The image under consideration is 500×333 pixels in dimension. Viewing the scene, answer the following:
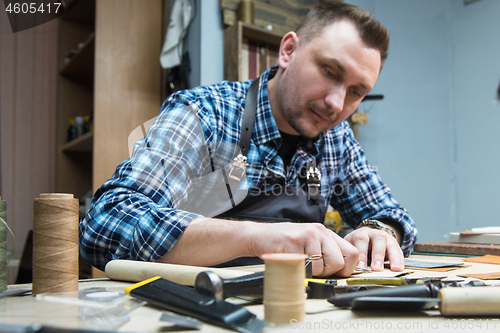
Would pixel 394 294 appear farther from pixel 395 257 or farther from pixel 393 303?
pixel 395 257

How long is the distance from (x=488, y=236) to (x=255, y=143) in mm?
857

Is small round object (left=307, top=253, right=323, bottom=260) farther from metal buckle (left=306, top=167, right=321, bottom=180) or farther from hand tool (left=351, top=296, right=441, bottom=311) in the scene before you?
metal buckle (left=306, top=167, right=321, bottom=180)

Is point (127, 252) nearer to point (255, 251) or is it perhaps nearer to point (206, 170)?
point (255, 251)

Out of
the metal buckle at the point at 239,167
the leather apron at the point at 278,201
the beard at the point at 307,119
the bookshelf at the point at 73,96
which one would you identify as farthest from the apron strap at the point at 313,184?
the bookshelf at the point at 73,96

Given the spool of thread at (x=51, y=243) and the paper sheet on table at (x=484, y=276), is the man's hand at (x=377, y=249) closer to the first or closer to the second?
the paper sheet on table at (x=484, y=276)

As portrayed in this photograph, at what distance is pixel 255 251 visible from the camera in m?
0.72

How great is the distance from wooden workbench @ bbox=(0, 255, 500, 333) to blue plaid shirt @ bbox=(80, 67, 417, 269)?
0.99 feet

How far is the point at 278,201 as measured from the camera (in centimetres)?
119

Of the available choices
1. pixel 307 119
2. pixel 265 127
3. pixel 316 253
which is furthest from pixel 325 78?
pixel 316 253

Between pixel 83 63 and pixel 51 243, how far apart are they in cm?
236

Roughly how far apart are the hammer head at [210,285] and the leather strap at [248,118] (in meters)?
0.78

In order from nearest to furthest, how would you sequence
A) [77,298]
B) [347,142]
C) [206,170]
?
[77,298]
[206,170]
[347,142]

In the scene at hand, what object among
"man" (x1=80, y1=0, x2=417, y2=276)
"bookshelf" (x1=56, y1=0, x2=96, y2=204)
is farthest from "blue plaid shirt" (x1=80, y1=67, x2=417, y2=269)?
"bookshelf" (x1=56, y1=0, x2=96, y2=204)

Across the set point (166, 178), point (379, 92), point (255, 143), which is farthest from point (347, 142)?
point (379, 92)
